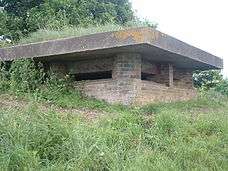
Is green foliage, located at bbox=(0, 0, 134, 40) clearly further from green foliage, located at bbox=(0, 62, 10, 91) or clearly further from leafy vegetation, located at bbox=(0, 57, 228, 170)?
leafy vegetation, located at bbox=(0, 57, 228, 170)

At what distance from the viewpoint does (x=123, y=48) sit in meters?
8.10

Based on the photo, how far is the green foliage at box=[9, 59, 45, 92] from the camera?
8500mm

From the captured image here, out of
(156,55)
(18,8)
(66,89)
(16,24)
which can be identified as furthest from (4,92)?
(18,8)

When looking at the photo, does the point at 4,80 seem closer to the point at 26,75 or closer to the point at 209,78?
the point at 26,75

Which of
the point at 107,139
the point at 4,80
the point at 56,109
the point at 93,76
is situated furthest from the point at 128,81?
the point at 107,139

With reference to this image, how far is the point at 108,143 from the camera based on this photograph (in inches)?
205

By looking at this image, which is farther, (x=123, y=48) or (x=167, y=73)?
(x=167, y=73)

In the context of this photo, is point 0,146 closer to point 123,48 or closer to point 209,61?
point 123,48

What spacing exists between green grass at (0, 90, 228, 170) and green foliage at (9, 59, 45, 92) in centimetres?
280

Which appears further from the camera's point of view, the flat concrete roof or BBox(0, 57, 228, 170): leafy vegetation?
the flat concrete roof

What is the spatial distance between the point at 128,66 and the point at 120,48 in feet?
1.64

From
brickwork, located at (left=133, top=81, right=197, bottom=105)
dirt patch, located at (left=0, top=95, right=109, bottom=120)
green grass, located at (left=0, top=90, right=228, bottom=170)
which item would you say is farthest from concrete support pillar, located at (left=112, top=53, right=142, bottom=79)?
green grass, located at (left=0, top=90, right=228, bottom=170)

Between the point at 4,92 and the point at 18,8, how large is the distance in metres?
8.76

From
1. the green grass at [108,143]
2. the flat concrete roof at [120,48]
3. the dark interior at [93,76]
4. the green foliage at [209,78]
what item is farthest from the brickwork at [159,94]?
the green foliage at [209,78]
